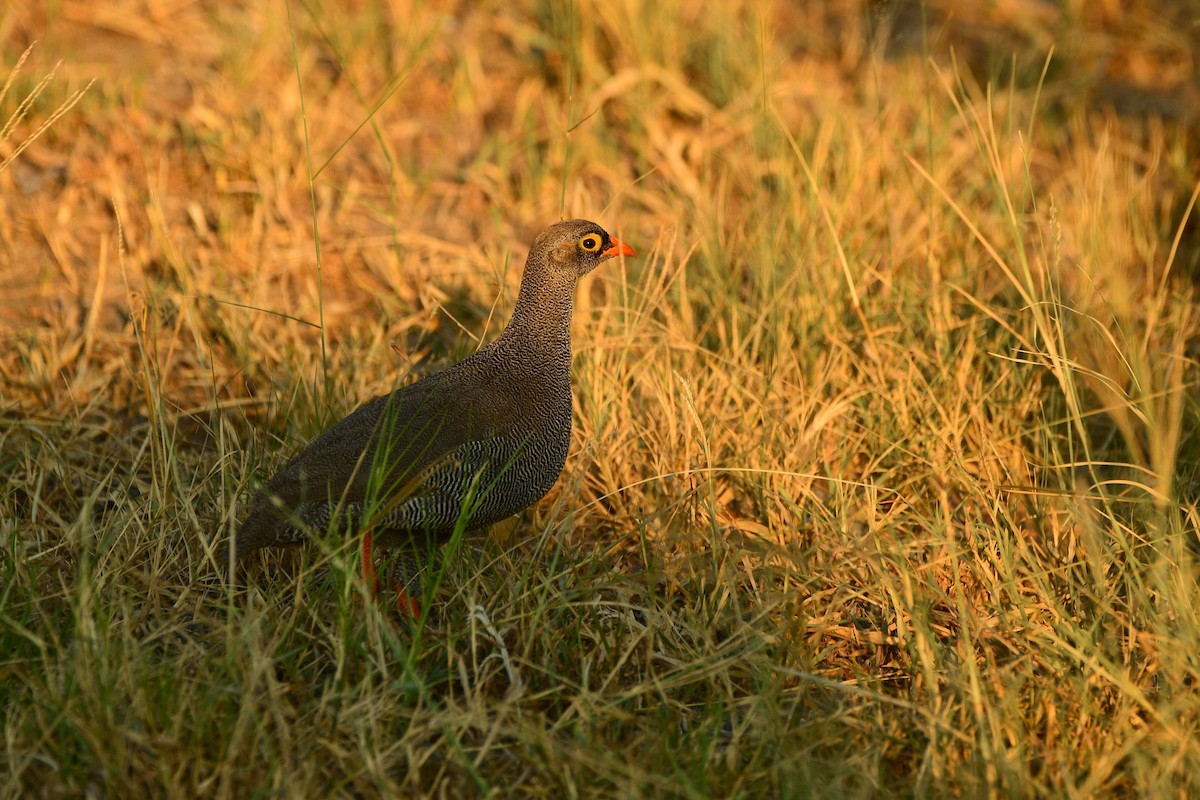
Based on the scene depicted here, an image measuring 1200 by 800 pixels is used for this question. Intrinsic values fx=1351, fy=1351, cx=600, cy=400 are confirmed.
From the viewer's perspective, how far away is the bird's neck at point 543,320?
12.0 ft

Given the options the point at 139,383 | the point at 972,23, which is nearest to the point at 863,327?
the point at 139,383

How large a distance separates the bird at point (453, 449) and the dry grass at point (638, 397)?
5.5 inches

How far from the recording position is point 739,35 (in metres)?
6.27

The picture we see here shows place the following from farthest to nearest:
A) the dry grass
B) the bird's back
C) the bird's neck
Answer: the bird's neck, the bird's back, the dry grass

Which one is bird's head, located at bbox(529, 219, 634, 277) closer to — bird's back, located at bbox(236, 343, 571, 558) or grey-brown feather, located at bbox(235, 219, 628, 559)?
grey-brown feather, located at bbox(235, 219, 628, 559)

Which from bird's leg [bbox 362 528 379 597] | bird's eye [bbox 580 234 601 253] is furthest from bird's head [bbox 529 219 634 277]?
bird's leg [bbox 362 528 379 597]

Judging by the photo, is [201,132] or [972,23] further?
[972,23]

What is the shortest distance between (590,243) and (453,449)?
0.78 meters

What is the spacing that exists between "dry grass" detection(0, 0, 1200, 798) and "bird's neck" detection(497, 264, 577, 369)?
396mm

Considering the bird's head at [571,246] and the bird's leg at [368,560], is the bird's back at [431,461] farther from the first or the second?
the bird's head at [571,246]

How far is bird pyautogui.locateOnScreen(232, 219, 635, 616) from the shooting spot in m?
3.29

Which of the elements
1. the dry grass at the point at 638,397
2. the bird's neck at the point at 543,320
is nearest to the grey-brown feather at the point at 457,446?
the bird's neck at the point at 543,320

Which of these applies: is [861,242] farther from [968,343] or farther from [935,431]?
[935,431]

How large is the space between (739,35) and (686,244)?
158 centimetres
